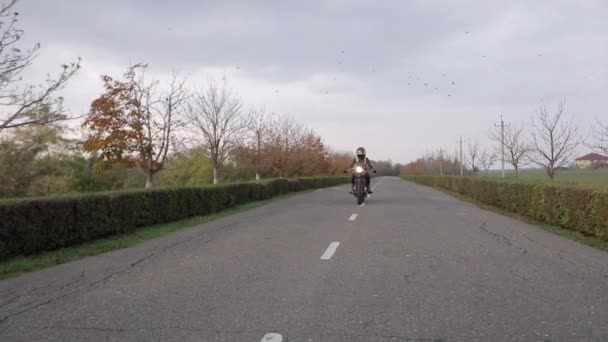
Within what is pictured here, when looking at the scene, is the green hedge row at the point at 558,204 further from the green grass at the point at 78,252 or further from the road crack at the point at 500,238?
the green grass at the point at 78,252

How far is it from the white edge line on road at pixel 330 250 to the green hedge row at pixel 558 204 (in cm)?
583

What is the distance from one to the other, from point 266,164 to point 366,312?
33165 mm

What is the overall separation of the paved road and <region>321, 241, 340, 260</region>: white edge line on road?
2 cm

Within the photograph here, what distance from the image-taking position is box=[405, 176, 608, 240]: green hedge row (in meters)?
9.84

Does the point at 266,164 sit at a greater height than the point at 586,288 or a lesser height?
greater

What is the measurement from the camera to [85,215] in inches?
379

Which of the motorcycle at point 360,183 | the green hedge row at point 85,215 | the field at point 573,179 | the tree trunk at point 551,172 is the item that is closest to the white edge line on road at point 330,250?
the green hedge row at point 85,215

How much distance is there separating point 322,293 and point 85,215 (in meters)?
6.66

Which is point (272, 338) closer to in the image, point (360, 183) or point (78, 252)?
point (78, 252)

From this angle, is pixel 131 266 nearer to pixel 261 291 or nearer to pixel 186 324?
pixel 261 291

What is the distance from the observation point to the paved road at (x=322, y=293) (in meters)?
4.00

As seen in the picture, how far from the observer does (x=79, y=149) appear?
31.9m

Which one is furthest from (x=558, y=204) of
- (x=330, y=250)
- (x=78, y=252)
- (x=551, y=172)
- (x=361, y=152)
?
(x=551, y=172)

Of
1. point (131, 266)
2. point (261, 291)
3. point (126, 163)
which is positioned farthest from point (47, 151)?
point (261, 291)
